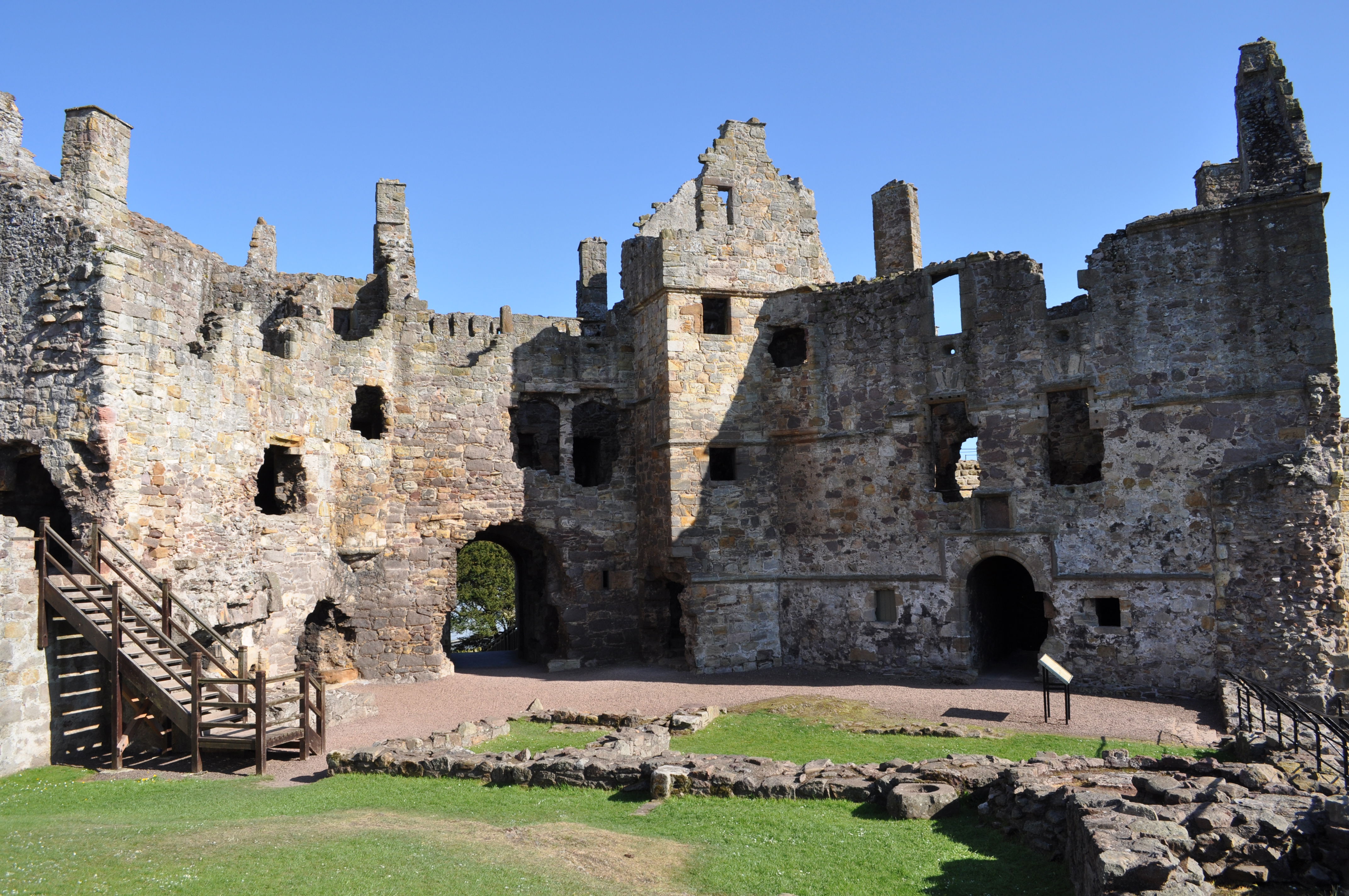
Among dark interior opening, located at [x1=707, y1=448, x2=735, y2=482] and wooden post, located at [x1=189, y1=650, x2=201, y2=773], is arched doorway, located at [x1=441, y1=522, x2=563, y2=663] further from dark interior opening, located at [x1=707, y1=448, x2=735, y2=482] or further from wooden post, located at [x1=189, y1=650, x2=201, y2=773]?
wooden post, located at [x1=189, y1=650, x2=201, y2=773]

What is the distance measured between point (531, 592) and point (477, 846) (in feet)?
51.2

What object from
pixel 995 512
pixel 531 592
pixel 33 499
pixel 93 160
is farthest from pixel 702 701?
pixel 93 160

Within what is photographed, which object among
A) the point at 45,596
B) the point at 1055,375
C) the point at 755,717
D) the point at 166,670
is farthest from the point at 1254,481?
the point at 45,596

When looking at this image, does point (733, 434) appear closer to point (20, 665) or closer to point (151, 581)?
point (151, 581)

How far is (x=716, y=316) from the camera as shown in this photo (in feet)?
73.5

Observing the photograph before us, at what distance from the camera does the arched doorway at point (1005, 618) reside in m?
19.5

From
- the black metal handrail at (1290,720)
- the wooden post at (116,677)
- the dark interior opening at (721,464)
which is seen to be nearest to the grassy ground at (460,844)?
the wooden post at (116,677)

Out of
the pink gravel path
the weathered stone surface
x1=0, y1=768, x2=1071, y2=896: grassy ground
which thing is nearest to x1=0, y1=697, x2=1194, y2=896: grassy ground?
x1=0, y1=768, x2=1071, y2=896: grassy ground

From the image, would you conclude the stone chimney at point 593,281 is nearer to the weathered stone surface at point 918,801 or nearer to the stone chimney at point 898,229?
the stone chimney at point 898,229

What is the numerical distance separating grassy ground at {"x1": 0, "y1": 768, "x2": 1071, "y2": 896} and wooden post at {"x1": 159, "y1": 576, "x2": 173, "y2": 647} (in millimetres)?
2660

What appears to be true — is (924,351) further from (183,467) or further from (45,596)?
(45,596)

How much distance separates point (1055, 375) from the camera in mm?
18422

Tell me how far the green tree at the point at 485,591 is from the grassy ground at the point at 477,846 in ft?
87.0

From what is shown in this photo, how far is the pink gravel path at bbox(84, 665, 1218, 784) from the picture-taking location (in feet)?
47.7
